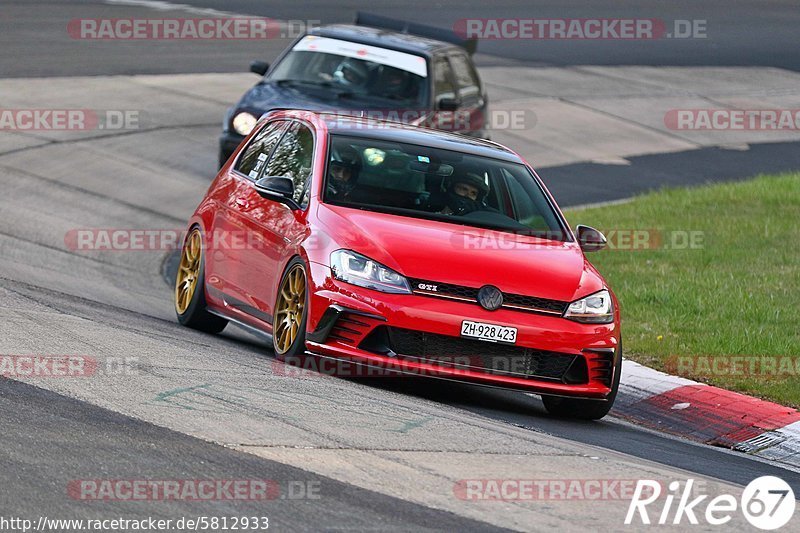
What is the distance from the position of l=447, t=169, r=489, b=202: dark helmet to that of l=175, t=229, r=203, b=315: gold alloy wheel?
2.06 metres

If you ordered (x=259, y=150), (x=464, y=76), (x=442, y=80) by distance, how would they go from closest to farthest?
(x=259, y=150) → (x=442, y=80) → (x=464, y=76)

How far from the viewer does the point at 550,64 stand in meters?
30.5

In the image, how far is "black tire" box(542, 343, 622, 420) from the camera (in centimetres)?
930

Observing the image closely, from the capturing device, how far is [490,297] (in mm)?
8906

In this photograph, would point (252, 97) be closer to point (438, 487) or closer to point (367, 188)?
point (367, 188)

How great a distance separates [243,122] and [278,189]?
6420mm

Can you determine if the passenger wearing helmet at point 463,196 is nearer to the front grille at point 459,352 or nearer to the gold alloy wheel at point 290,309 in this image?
the gold alloy wheel at point 290,309

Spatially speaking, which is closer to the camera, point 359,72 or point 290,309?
point 290,309

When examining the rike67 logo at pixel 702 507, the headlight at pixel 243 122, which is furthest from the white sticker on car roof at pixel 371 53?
the rike67 logo at pixel 702 507

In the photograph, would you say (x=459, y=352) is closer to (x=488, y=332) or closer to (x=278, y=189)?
(x=488, y=332)

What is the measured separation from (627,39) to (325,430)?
2953cm

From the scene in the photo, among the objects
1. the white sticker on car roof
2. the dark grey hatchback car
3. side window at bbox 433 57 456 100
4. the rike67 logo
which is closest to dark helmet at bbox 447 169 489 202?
the rike67 logo

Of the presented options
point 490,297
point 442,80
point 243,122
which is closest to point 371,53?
point 442,80

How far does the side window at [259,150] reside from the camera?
10.9m
